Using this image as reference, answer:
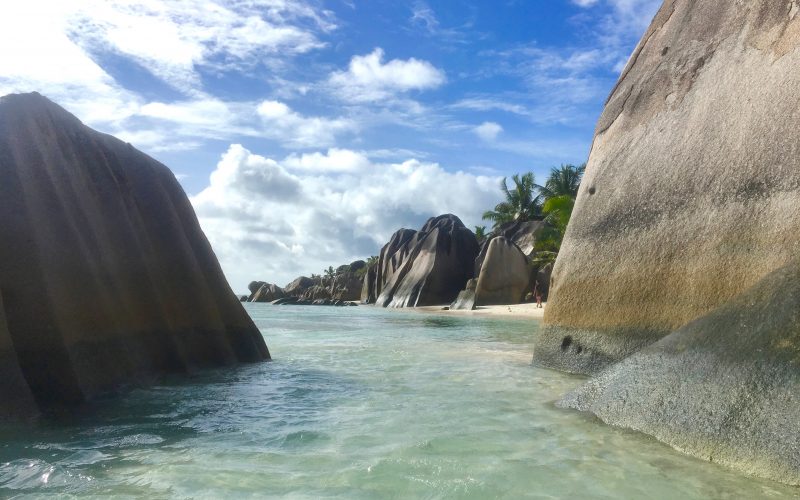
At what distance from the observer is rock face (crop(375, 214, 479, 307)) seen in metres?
41.2

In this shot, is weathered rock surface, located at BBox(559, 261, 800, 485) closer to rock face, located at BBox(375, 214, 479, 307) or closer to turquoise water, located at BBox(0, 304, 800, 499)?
turquoise water, located at BBox(0, 304, 800, 499)

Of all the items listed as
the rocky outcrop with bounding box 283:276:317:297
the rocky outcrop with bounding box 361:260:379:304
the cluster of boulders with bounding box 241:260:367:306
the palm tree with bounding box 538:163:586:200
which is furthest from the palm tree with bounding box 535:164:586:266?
the rocky outcrop with bounding box 283:276:317:297

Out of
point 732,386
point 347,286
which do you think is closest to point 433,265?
point 347,286

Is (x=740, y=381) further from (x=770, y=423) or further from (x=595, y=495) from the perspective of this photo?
(x=595, y=495)

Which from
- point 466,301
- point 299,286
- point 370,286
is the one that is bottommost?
point 466,301

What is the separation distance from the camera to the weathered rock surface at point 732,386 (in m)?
3.39

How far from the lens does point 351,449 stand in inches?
164

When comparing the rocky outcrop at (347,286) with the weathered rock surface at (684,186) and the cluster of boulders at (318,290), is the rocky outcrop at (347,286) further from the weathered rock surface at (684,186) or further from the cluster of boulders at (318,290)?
the weathered rock surface at (684,186)

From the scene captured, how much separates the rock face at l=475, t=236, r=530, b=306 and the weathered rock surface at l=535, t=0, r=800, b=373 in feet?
79.8

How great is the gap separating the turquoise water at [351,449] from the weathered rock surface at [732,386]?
0.45 ft

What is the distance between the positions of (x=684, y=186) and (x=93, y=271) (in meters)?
5.98

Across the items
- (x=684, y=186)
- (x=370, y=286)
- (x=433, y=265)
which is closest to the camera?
(x=684, y=186)

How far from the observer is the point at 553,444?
13.7 ft

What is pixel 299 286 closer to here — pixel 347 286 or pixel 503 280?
pixel 347 286
